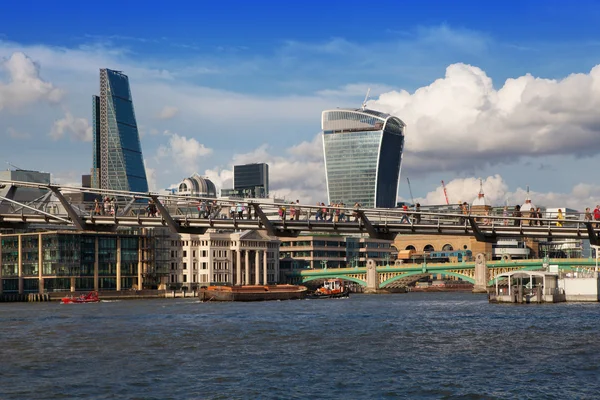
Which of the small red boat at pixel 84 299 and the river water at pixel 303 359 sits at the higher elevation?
the river water at pixel 303 359

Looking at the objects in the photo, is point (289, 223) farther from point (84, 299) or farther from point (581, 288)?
point (84, 299)

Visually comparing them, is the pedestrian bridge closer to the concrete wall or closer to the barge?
the concrete wall

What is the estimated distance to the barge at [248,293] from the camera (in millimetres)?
178288

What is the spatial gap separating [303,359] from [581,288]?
3890 inches

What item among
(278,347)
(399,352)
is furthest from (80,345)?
(399,352)

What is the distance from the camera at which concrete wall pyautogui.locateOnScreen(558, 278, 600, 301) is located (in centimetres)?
15425

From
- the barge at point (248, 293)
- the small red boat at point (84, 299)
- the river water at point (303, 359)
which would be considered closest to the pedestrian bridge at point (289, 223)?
the river water at point (303, 359)

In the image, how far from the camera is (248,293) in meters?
180

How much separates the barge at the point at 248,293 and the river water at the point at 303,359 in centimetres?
7257

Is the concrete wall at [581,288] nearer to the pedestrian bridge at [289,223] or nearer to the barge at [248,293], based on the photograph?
the barge at [248,293]

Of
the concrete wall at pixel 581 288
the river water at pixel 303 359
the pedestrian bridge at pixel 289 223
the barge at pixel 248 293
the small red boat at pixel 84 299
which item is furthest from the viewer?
the small red boat at pixel 84 299

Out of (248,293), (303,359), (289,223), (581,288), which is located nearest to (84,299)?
(248,293)

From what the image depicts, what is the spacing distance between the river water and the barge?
72569 millimetres

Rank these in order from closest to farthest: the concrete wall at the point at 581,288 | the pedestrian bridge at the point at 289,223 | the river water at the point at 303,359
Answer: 1. the river water at the point at 303,359
2. the pedestrian bridge at the point at 289,223
3. the concrete wall at the point at 581,288
